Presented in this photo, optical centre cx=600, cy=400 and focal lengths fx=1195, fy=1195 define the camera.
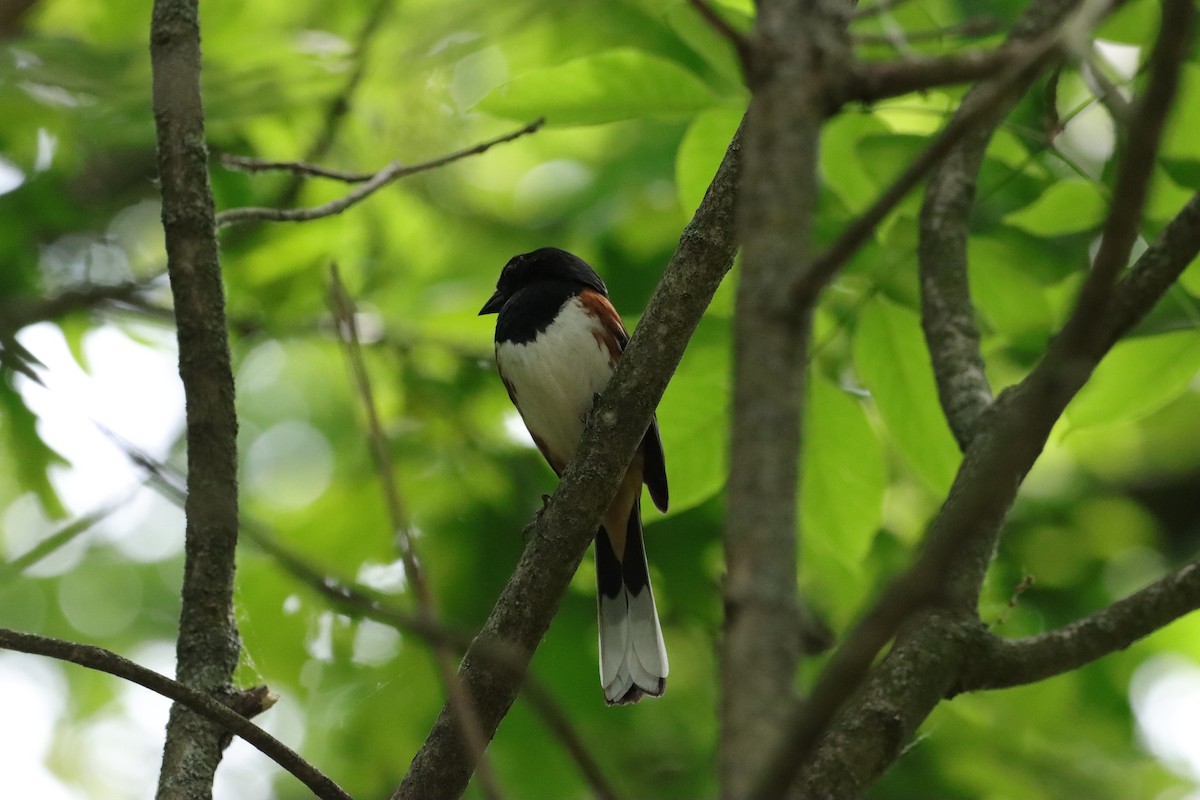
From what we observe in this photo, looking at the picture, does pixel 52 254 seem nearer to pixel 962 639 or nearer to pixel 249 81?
pixel 249 81

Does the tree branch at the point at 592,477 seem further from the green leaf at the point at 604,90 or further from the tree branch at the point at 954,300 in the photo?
the tree branch at the point at 954,300

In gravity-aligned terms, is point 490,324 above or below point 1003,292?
above

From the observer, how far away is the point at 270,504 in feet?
19.2

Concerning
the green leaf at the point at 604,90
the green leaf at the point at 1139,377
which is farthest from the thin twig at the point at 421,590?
the green leaf at the point at 1139,377

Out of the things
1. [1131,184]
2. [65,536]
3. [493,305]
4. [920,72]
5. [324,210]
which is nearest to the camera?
[1131,184]

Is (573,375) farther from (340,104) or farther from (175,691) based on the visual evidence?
(175,691)

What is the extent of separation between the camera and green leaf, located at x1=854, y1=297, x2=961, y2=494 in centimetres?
295

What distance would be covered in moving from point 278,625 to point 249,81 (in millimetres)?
1688

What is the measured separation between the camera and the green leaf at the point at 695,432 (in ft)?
9.48

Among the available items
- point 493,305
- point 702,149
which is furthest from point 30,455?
point 702,149

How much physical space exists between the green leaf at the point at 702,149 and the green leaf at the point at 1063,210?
76 centimetres

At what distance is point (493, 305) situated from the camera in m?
4.48

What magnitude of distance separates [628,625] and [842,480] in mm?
1183

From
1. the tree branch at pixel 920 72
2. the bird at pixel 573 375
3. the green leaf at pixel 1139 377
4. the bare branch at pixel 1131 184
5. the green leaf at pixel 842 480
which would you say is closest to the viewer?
the bare branch at pixel 1131 184
